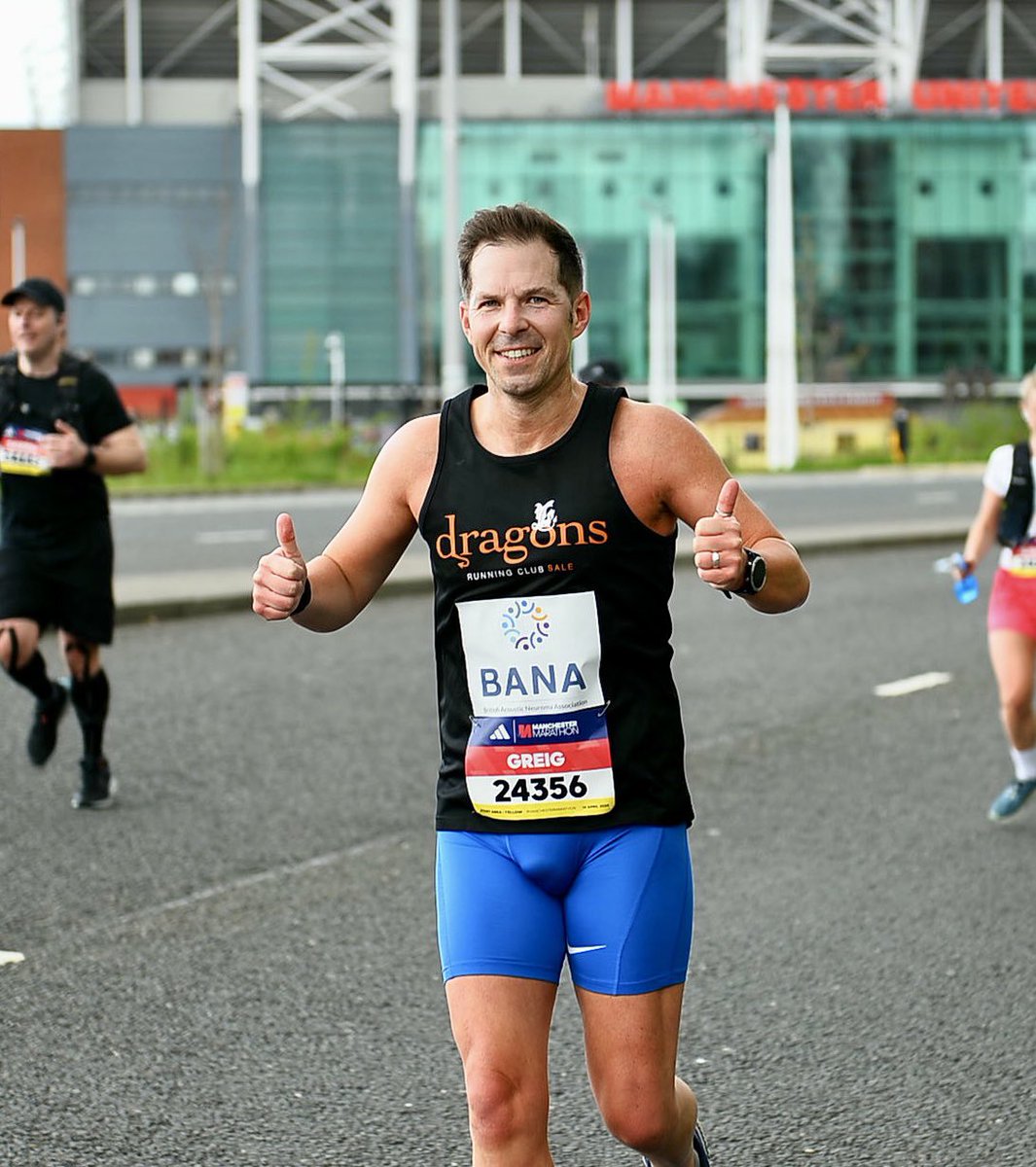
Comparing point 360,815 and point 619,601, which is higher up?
point 619,601

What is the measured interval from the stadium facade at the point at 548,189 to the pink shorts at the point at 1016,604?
218 ft

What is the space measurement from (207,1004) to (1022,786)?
3630 millimetres

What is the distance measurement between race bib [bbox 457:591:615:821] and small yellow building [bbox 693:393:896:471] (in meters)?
48.6

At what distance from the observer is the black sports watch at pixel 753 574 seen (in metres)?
3.50

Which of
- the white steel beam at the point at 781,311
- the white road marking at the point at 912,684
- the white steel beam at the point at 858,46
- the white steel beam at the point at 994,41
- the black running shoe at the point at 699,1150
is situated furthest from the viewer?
the white steel beam at the point at 994,41

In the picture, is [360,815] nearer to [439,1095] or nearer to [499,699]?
[439,1095]

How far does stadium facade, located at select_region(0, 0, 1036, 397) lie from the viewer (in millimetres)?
81250

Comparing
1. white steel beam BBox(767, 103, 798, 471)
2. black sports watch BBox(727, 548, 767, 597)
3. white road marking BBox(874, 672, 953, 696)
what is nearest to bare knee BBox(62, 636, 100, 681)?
white road marking BBox(874, 672, 953, 696)

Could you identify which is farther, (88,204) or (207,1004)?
(88,204)

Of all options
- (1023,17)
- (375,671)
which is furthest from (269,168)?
(375,671)

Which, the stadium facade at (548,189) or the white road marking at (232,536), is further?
the stadium facade at (548,189)

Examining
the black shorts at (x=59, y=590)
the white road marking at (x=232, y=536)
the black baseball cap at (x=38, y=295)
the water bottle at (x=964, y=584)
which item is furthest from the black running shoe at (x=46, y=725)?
the white road marking at (x=232, y=536)

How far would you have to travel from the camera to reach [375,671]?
1221cm

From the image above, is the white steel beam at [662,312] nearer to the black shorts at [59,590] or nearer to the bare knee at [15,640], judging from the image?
the black shorts at [59,590]
